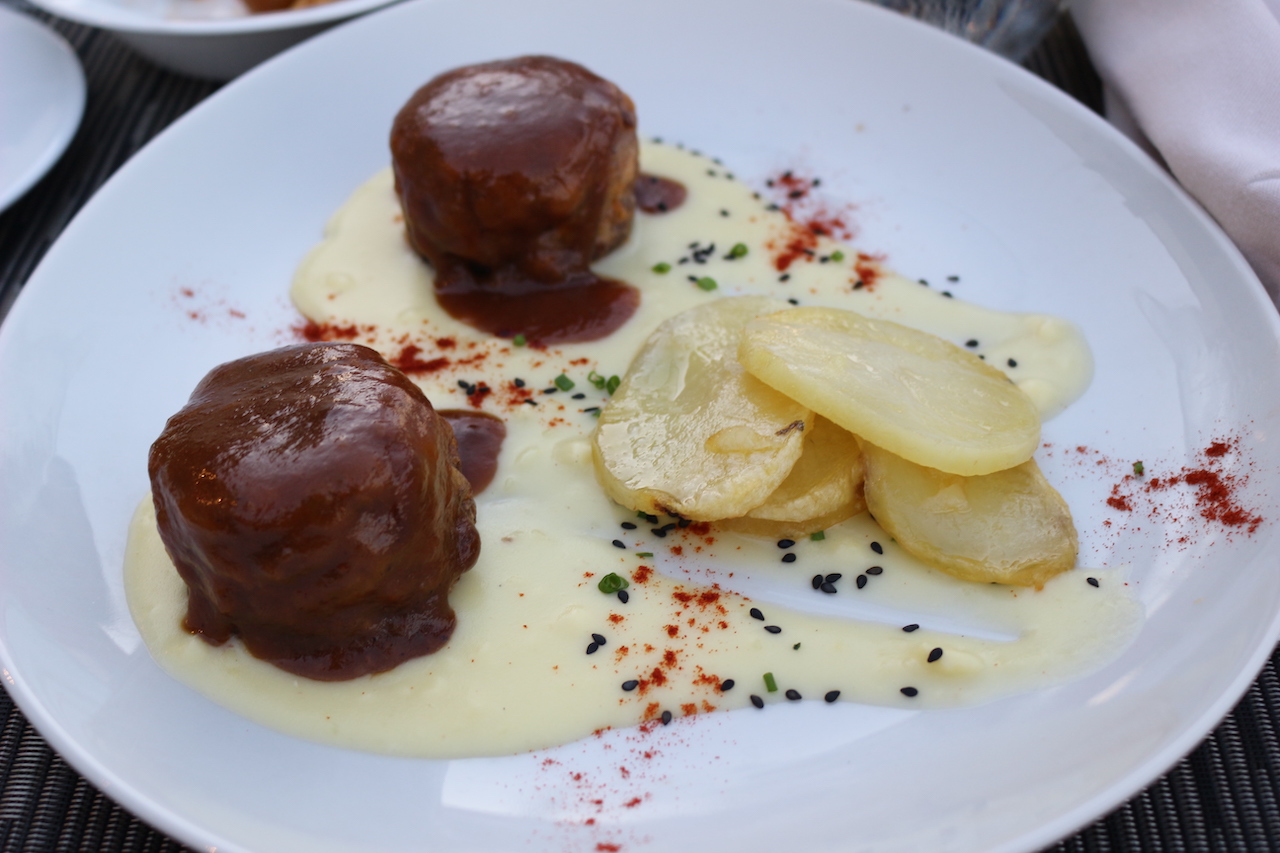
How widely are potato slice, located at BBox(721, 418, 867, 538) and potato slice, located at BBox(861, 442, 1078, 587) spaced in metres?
0.08

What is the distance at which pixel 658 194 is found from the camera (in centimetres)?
520

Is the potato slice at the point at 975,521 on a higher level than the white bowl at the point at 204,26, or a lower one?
higher

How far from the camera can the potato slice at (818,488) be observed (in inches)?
140

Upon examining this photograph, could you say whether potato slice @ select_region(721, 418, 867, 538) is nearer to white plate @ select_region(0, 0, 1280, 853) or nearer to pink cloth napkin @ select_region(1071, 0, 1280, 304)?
white plate @ select_region(0, 0, 1280, 853)

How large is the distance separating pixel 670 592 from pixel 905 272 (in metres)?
2.07

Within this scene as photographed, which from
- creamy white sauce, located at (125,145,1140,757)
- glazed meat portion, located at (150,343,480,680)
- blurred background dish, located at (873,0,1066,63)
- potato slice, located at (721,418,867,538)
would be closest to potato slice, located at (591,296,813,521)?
potato slice, located at (721,418,867,538)

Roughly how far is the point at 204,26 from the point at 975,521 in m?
4.57

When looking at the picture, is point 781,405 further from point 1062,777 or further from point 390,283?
point 390,283

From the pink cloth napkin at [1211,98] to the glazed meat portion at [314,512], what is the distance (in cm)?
317

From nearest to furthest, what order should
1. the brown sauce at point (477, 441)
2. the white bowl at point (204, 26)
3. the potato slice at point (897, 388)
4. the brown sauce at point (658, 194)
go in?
1. the potato slice at point (897, 388)
2. the brown sauce at point (477, 441)
3. the brown sauce at point (658, 194)
4. the white bowl at point (204, 26)

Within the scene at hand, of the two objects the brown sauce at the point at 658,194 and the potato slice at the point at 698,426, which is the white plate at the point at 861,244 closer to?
the brown sauce at the point at 658,194

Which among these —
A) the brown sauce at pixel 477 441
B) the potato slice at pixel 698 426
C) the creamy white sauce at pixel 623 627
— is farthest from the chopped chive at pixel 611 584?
the brown sauce at pixel 477 441

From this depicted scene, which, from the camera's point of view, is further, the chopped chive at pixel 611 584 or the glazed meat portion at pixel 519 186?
the glazed meat portion at pixel 519 186

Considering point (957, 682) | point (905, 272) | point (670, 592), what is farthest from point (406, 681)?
point (905, 272)
